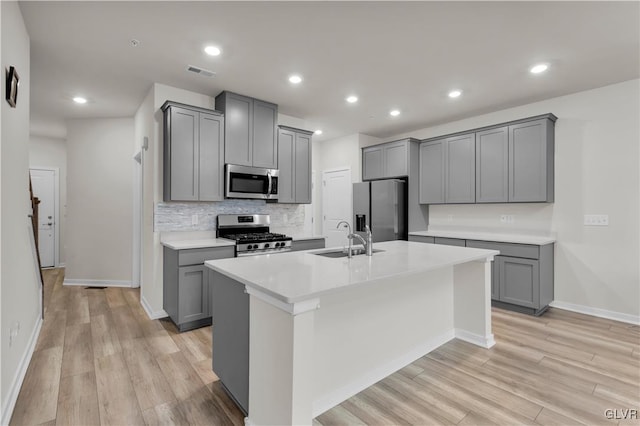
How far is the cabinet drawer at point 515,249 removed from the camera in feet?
11.9

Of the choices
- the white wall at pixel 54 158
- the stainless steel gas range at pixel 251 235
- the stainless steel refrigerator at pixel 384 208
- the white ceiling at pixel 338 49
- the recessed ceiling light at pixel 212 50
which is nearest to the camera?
the white ceiling at pixel 338 49

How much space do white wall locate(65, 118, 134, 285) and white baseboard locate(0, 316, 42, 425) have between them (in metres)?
2.39

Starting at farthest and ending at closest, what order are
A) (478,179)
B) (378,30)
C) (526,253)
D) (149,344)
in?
1. (478,179)
2. (526,253)
3. (149,344)
4. (378,30)

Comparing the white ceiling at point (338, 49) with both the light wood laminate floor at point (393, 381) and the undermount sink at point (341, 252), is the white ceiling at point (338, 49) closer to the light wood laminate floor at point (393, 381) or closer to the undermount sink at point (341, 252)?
the undermount sink at point (341, 252)

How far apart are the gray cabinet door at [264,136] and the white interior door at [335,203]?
2022 mm

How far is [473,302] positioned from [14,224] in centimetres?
363

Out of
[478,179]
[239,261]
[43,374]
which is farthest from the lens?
[478,179]

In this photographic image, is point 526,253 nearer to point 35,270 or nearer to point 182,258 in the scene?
point 182,258

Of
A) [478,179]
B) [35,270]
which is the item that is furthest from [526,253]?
[35,270]

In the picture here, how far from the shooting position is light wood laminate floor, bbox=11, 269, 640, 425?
188 cm

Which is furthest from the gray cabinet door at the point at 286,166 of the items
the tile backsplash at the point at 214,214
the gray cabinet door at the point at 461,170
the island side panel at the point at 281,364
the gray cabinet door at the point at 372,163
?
the island side panel at the point at 281,364

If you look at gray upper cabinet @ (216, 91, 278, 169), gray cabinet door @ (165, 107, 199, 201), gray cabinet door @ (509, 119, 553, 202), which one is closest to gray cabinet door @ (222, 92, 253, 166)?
gray upper cabinet @ (216, 91, 278, 169)

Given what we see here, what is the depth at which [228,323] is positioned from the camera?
6.56 ft

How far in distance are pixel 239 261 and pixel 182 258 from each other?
4.28 feet
